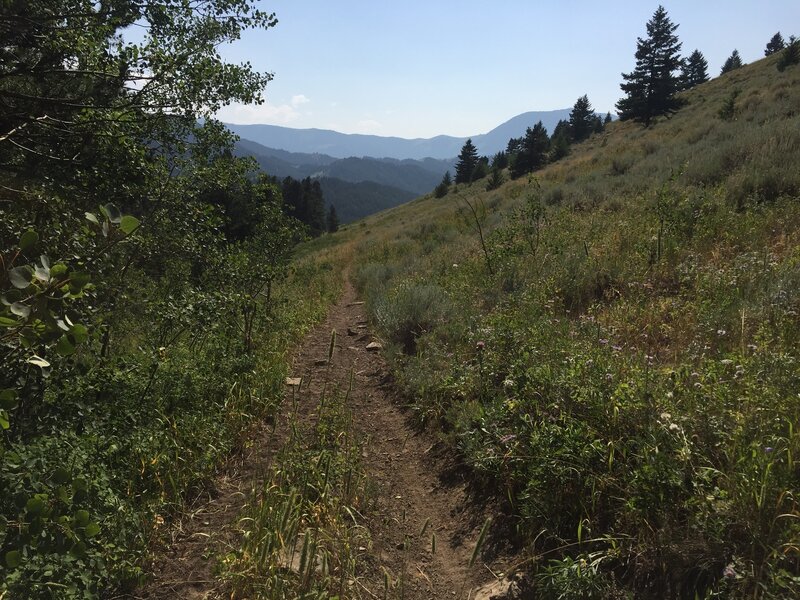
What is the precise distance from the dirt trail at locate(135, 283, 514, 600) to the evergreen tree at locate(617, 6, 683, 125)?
39725mm

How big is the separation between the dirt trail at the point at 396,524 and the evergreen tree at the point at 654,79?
130 feet

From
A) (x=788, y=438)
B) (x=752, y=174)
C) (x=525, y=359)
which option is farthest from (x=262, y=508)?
(x=752, y=174)

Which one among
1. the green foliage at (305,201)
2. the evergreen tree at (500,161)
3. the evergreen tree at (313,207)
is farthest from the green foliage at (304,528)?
the green foliage at (305,201)

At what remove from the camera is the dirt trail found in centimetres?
286

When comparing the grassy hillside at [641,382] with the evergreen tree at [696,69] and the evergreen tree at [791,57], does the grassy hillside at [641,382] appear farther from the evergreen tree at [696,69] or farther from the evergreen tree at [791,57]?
the evergreen tree at [696,69]

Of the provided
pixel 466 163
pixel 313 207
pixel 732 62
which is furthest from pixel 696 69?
pixel 313 207

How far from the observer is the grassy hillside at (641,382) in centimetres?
226

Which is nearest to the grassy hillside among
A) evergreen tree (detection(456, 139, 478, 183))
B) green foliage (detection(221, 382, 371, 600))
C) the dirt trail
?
the dirt trail

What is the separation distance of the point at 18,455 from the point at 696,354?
4.59m

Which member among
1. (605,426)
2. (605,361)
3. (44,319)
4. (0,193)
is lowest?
(605,426)

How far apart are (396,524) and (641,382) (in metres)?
2.16

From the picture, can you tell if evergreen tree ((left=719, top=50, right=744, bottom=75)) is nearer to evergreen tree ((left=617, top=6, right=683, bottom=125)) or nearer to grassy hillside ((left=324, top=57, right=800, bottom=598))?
evergreen tree ((left=617, top=6, right=683, bottom=125))

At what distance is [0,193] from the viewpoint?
386cm

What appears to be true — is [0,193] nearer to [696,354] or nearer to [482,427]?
[482,427]
